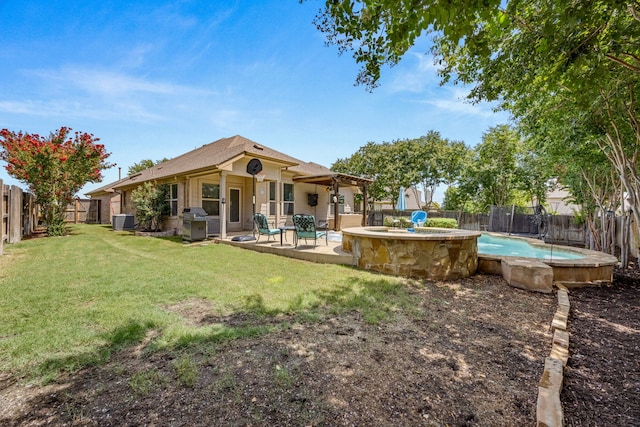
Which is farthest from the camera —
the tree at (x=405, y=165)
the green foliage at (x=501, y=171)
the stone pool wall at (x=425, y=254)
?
the tree at (x=405, y=165)

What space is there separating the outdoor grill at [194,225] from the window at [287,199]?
461 centimetres

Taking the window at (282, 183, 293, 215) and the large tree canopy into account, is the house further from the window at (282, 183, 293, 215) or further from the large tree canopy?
the large tree canopy

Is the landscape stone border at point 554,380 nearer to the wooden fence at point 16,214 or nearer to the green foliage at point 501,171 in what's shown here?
the wooden fence at point 16,214

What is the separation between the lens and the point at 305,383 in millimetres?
2172

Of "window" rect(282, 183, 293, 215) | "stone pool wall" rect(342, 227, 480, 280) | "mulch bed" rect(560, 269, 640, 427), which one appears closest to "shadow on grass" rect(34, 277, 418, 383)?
"stone pool wall" rect(342, 227, 480, 280)

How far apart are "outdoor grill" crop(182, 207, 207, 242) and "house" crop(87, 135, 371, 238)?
1.51 feet

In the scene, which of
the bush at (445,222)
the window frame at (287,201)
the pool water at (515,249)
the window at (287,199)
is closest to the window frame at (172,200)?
the window frame at (287,201)

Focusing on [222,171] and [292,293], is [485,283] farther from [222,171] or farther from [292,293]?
[222,171]

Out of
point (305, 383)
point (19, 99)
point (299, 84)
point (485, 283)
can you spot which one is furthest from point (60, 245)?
point (485, 283)

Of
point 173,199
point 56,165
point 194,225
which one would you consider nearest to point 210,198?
point 173,199

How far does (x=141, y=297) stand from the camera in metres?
4.04

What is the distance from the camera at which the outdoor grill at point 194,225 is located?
31.2ft

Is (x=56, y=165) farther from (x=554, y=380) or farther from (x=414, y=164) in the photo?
(x=414, y=164)

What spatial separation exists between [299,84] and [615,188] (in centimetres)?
1099
